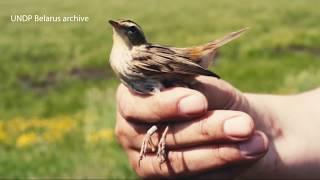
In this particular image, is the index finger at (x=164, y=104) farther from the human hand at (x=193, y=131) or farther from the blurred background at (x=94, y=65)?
the blurred background at (x=94, y=65)

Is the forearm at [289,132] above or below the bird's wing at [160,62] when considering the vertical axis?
below

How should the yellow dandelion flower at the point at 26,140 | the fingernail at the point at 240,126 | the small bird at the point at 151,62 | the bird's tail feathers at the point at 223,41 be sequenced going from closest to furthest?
the small bird at the point at 151,62 → the fingernail at the point at 240,126 → the bird's tail feathers at the point at 223,41 → the yellow dandelion flower at the point at 26,140

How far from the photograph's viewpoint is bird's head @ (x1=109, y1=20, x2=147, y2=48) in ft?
10.5

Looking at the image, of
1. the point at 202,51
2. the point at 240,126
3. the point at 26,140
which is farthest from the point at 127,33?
the point at 26,140

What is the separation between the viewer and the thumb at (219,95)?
403 cm

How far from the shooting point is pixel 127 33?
324 cm

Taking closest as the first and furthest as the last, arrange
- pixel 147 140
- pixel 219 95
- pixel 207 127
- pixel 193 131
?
pixel 147 140 < pixel 207 127 < pixel 193 131 < pixel 219 95

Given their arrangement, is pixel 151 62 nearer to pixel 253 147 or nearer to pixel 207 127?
pixel 207 127

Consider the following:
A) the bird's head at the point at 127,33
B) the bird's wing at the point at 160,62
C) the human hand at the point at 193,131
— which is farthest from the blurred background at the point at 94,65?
the bird's head at the point at 127,33

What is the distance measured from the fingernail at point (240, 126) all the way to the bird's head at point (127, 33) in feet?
1.97

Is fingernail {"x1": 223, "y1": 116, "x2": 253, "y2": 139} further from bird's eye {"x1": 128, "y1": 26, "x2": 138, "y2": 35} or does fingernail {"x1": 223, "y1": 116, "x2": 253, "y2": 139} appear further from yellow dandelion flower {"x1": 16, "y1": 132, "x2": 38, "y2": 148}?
yellow dandelion flower {"x1": 16, "y1": 132, "x2": 38, "y2": 148}

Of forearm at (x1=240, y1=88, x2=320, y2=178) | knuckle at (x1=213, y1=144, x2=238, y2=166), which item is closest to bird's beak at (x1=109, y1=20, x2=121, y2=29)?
knuckle at (x1=213, y1=144, x2=238, y2=166)

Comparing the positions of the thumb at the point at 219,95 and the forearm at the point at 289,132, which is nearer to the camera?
the thumb at the point at 219,95

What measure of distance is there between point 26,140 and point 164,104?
867cm
